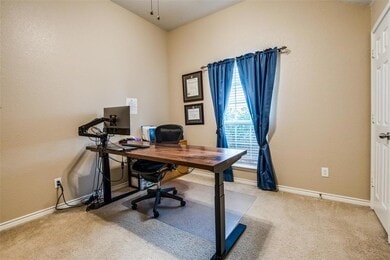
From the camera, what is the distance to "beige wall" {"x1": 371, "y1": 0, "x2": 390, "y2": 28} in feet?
5.75

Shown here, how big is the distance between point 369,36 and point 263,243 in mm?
2452

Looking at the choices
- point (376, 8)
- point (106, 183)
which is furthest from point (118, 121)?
point (376, 8)

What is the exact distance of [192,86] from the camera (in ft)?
11.9

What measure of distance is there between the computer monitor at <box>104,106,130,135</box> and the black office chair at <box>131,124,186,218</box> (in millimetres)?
498

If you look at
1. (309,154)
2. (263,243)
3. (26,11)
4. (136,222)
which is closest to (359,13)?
(309,154)

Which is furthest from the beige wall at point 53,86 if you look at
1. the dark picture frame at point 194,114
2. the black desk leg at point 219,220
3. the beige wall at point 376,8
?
the beige wall at point 376,8

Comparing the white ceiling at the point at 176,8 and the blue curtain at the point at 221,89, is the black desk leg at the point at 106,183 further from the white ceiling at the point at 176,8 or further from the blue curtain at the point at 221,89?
the white ceiling at the point at 176,8

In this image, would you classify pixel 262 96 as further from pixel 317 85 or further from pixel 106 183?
pixel 106 183

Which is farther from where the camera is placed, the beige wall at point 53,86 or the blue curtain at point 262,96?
the blue curtain at point 262,96

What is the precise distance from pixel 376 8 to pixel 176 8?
257 centimetres

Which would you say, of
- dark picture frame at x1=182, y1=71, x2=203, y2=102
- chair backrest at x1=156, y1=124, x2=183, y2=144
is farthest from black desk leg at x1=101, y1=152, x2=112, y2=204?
dark picture frame at x1=182, y1=71, x2=203, y2=102

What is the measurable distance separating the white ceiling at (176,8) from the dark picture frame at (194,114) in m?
1.57

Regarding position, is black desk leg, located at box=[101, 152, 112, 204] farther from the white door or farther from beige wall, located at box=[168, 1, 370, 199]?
the white door

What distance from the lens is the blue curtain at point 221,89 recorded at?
314cm
